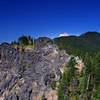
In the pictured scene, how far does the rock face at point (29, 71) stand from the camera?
488ft

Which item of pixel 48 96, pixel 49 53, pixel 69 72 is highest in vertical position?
pixel 49 53

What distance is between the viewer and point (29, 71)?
162m

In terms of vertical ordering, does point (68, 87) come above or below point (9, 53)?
below

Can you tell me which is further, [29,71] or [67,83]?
[29,71]

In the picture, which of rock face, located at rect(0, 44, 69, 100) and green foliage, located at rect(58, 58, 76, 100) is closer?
green foliage, located at rect(58, 58, 76, 100)

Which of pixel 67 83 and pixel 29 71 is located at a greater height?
pixel 29 71

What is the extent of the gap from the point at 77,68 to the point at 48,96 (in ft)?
60.5

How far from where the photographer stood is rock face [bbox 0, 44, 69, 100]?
488 ft

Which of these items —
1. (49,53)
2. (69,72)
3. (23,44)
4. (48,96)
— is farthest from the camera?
(23,44)

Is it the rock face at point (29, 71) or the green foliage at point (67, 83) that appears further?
the rock face at point (29, 71)

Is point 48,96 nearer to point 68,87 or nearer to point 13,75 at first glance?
point 68,87

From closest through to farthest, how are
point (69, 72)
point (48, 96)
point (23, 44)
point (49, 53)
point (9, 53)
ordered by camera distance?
point (69, 72), point (48, 96), point (49, 53), point (9, 53), point (23, 44)

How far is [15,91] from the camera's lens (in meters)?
158

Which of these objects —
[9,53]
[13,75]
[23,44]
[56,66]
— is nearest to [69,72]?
[56,66]
